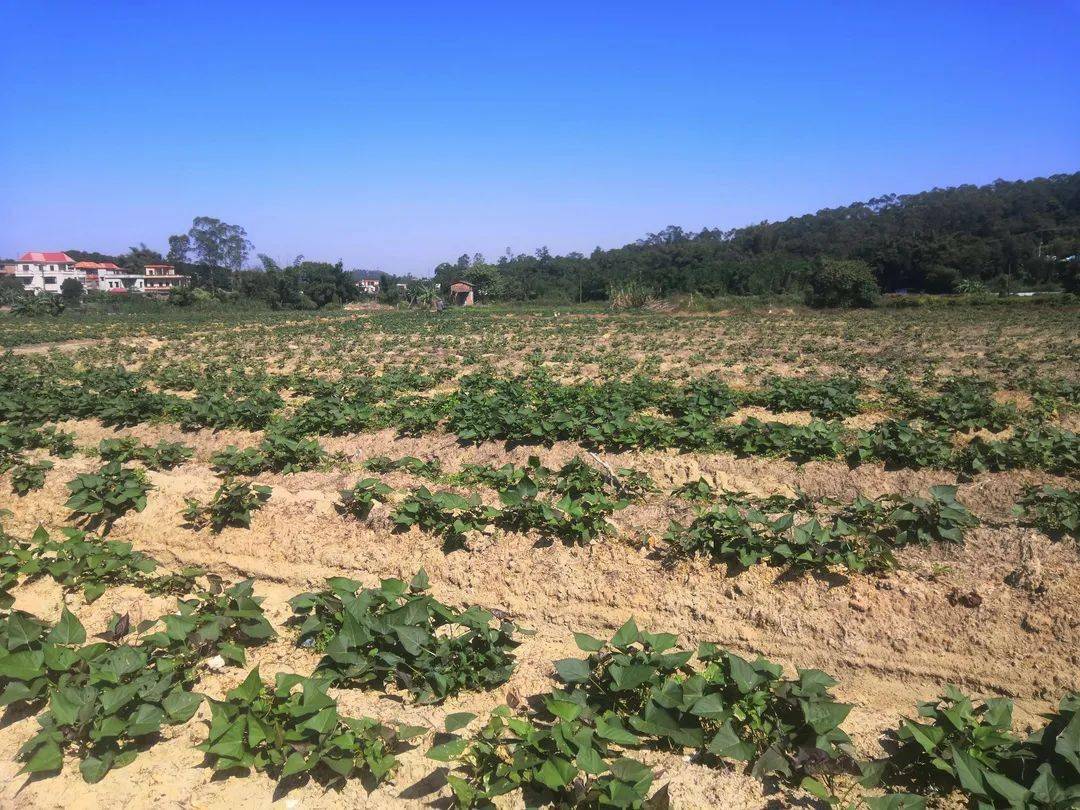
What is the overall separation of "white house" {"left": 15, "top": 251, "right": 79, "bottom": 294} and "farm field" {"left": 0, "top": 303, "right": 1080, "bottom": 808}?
94.5 meters

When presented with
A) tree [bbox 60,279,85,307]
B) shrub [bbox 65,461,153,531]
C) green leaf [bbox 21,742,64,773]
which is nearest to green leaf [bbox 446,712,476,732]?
green leaf [bbox 21,742,64,773]

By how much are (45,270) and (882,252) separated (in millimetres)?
97311

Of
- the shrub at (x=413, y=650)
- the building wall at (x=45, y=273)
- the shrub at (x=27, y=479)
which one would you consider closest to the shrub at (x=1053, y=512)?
the shrub at (x=413, y=650)

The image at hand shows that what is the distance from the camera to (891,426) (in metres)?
6.39

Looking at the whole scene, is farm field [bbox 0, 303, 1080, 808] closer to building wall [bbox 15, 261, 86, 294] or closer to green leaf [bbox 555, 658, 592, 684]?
green leaf [bbox 555, 658, 592, 684]

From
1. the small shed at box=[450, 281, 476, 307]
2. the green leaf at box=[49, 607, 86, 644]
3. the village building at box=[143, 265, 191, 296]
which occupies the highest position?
the village building at box=[143, 265, 191, 296]

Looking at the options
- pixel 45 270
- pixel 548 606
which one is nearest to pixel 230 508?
pixel 548 606

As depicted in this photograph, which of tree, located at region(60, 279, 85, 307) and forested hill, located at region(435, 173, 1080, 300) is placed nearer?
forested hill, located at region(435, 173, 1080, 300)

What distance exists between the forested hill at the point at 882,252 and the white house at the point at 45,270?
48815 millimetres

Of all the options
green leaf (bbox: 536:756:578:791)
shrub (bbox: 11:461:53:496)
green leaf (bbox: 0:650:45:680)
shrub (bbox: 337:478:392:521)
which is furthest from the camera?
shrub (bbox: 11:461:53:496)

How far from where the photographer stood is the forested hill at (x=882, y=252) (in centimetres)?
5288

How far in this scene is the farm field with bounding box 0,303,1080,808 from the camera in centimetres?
278

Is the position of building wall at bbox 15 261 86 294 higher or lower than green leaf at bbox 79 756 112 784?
higher

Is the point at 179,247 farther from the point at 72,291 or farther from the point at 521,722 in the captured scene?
the point at 521,722
